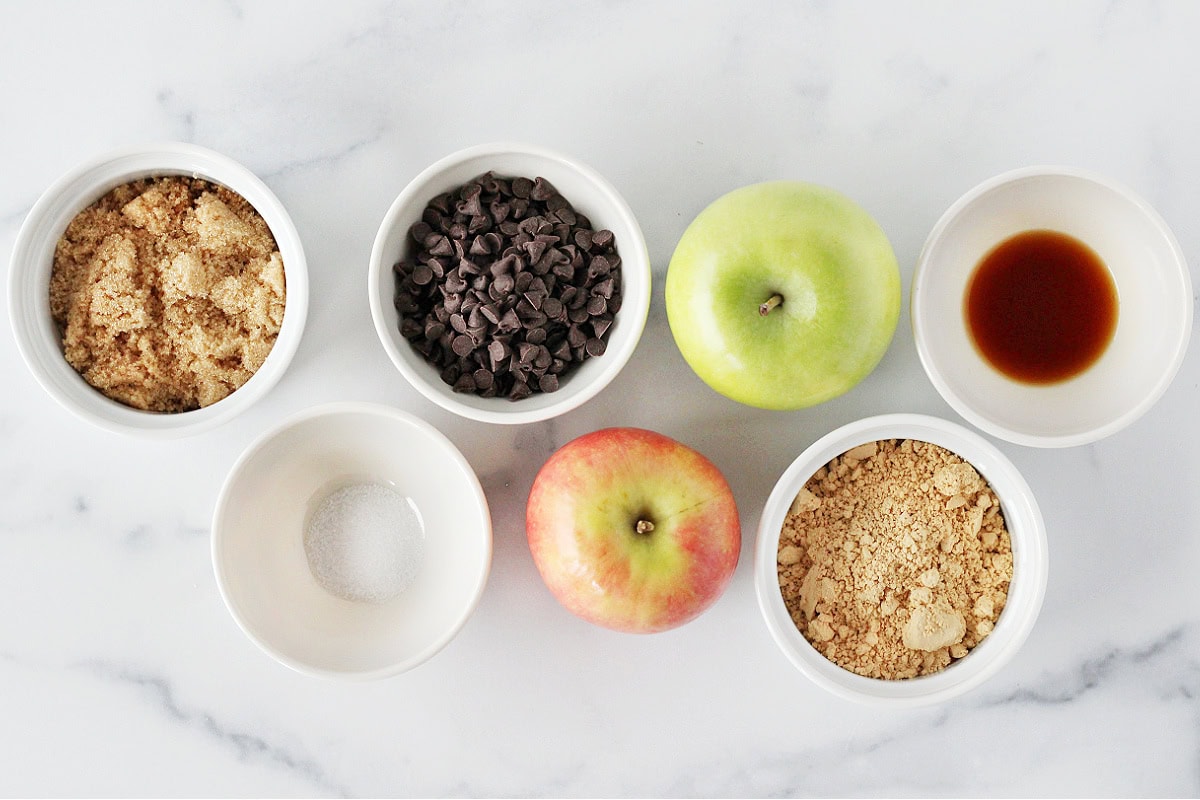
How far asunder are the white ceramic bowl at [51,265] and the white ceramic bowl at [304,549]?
0.28 feet

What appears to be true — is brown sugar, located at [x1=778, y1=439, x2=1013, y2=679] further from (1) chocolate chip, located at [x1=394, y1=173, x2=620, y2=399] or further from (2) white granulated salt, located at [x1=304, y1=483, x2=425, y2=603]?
(2) white granulated salt, located at [x1=304, y1=483, x2=425, y2=603]

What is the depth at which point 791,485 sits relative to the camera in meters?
1.10

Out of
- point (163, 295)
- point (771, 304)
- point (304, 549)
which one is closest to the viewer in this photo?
point (771, 304)

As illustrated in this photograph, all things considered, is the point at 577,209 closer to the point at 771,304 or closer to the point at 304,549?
the point at 771,304

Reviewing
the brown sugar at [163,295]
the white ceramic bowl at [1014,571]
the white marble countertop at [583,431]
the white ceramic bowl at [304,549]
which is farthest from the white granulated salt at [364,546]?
the white ceramic bowl at [1014,571]

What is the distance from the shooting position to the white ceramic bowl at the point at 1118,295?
108 cm

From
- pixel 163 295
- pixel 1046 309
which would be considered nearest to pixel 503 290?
pixel 163 295

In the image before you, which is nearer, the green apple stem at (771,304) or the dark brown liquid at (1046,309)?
the green apple stem at (771,304)

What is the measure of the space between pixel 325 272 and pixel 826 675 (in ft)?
2.87

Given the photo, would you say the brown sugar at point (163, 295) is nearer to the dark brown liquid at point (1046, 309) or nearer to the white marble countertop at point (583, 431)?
the white marble countertop at point (583, 431)

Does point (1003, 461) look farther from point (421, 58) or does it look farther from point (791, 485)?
point (421, 58)

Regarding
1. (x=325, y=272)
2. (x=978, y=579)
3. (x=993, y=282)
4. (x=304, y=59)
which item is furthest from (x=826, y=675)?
(x=304, y=59)

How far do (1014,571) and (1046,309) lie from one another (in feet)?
1.16

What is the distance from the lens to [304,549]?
121 cm
